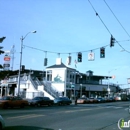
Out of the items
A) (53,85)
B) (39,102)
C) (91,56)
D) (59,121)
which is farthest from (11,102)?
(53,85)

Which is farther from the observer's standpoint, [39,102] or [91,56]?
[39,102]

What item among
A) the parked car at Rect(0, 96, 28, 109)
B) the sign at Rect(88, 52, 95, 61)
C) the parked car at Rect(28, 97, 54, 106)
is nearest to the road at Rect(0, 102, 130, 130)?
the parked car at Rect(0, 96, 28, 109)

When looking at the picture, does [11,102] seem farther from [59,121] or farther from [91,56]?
[59,121]

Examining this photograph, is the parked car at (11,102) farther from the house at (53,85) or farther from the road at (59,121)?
the road at (59,121)

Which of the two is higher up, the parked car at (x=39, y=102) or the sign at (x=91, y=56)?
the sign at (x=91, y=56)

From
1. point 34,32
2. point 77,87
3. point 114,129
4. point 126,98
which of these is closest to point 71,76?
point 77,87

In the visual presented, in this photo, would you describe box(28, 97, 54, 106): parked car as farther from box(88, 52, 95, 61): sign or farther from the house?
box(88, 52, 95, 61): sign

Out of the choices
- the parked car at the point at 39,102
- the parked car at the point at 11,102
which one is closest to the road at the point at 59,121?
the parked car at the point at 11,102

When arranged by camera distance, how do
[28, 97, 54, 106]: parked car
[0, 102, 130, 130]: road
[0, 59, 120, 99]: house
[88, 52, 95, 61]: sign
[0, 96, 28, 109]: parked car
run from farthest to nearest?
[0, 59, 120, 99]: house → [28, 97, 54, 106]: parked car → [88, 52, 95, 61]: sign → [0, 96, 28, 109]: parked car → [0, 102, 130, 130]: road

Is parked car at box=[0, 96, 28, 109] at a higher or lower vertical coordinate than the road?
higher

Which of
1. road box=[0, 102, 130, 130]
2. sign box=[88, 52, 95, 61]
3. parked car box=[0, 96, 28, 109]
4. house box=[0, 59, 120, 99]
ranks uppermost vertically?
sign box=[88, 52, 95, 61]

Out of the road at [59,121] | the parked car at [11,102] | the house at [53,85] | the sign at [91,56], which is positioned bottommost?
the road at [59,121]

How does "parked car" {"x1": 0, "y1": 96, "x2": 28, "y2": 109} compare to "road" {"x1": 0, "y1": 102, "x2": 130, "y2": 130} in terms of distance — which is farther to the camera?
"parked car" {"x1": 0, "y1": 96, "x2": 28, "y2": 109}

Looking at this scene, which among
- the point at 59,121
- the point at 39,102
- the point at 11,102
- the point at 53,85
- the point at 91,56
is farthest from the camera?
the point at 53,85
